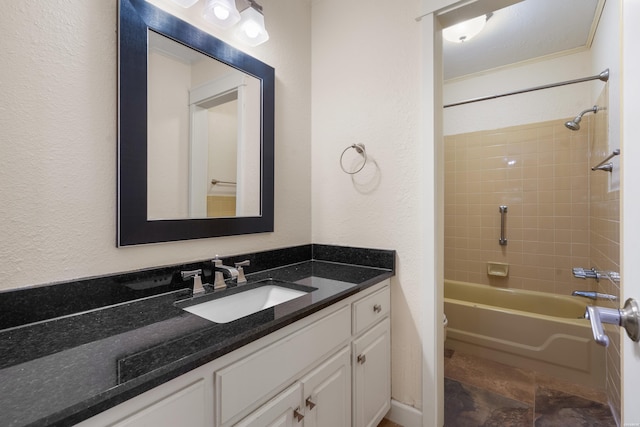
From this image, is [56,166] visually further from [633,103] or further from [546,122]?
[546,122]

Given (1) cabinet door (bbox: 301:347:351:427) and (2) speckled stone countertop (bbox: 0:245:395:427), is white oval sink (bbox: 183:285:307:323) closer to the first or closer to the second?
(2) speckled stone countertop (bbox: 0:245:395:427)

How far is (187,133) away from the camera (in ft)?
4.22

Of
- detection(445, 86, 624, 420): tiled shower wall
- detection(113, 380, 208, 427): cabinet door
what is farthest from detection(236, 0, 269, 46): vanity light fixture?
detection(445, 86, 624, 420): tiled shower wall

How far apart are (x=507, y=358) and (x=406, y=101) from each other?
208 cm

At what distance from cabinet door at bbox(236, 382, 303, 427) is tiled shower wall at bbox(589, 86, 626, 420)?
1522 millimetres

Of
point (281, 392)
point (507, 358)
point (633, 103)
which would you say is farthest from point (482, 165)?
point (281, 392)

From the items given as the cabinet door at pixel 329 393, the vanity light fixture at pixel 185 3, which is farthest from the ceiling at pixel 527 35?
the cabinet door at pixel 329 393

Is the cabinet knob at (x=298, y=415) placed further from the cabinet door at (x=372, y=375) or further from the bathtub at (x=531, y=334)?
the bathtub at (x=531, y=334)

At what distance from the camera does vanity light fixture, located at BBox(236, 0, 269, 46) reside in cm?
142

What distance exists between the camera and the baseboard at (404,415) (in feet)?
5.00

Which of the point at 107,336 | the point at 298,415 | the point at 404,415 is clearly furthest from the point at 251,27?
the point at 404,415

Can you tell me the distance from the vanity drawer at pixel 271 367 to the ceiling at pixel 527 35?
236cm

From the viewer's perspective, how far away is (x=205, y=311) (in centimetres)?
114

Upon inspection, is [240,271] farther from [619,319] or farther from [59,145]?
[619,319]
